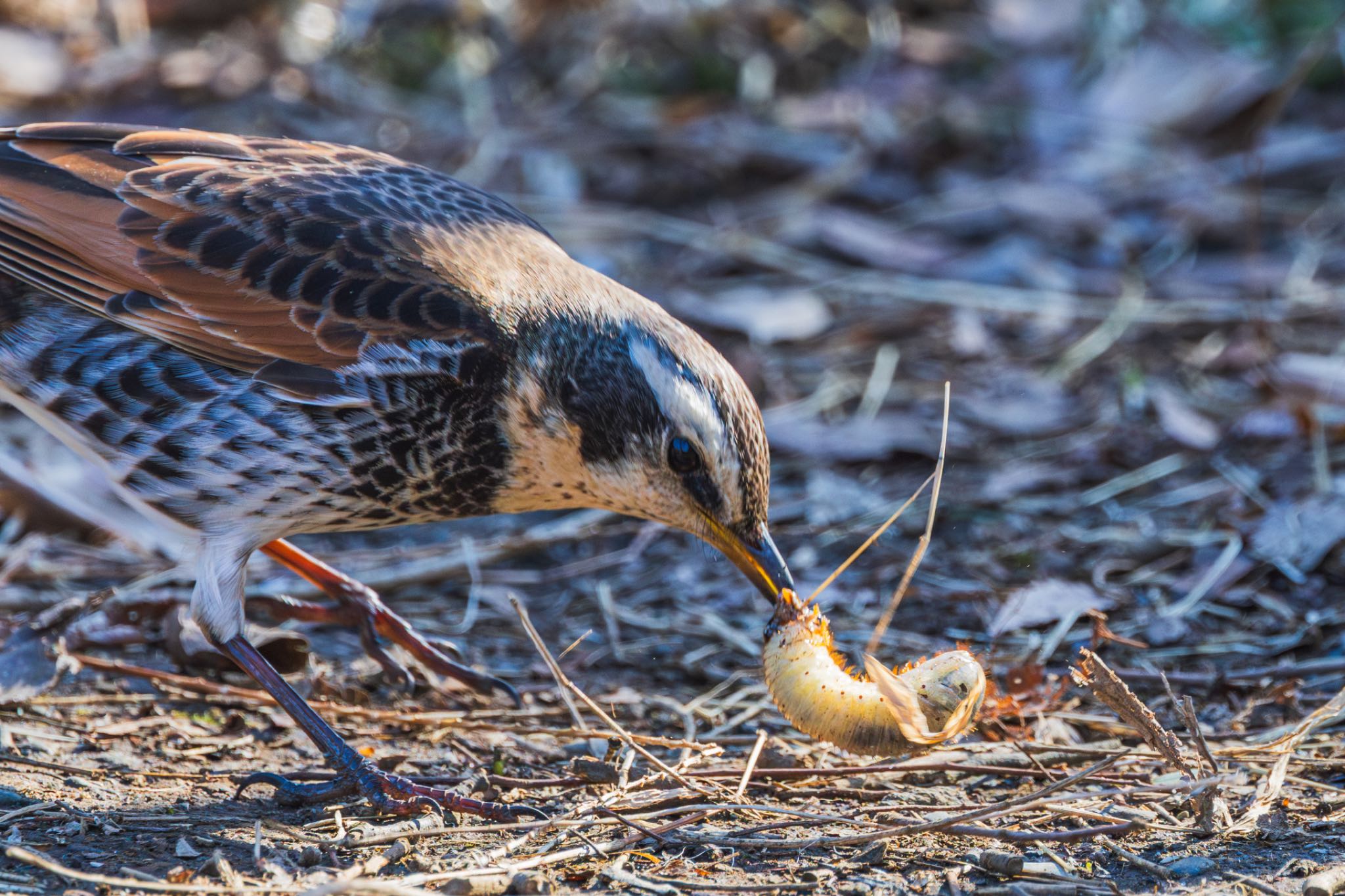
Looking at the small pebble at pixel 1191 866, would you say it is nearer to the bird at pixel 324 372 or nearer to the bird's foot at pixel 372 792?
the bird at pixel 324 372

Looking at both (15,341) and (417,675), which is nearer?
(15,341)

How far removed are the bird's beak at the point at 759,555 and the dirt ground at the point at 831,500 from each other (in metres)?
0.27

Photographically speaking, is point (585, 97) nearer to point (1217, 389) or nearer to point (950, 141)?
point (950, 141)

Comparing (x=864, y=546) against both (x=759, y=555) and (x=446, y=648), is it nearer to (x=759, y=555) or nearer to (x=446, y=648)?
(x=759, y=555)

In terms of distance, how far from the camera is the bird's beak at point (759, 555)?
13.5ft

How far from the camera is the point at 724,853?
137 inches

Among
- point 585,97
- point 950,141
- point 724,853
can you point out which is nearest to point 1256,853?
point 724,853

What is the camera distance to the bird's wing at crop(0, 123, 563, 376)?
13.5ft

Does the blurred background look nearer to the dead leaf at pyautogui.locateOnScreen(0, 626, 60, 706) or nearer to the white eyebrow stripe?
the dead leaf at pyautogui.locateOnScreen(0, 626, 60, 706)

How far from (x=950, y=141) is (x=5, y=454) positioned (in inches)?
226

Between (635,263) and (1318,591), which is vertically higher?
(635,263)

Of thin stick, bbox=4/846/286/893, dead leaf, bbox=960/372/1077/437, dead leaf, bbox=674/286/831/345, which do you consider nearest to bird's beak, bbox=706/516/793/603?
thin stick, bbox=4/846/286/893

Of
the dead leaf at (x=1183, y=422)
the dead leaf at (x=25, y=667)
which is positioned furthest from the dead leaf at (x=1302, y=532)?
the dead leaf at (x=25, y=667)

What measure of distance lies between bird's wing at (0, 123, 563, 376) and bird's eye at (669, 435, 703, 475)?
0.63 m
